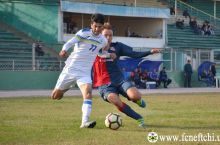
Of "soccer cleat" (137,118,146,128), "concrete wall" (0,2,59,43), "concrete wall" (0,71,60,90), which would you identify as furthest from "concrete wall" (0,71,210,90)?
"soccer cleat" (137,118,146,128)

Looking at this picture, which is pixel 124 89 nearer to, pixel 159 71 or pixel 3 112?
pixel 3 112

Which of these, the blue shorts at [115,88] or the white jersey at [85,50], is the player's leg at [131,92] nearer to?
the blue shorts at [115,88]

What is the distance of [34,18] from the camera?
132ft

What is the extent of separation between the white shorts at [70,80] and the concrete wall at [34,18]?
90.4ft

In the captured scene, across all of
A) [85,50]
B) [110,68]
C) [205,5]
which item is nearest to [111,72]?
[110,68]

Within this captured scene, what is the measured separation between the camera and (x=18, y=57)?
34.9 metres

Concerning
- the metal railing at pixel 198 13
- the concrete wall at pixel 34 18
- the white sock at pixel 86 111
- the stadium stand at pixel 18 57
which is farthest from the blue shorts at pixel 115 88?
A: the metal railing at pixel 198 13

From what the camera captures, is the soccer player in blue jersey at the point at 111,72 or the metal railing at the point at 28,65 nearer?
the soccer player in blue jersey at the point at 111,72

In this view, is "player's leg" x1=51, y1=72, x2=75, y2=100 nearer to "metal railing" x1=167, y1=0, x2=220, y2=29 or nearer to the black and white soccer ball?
the black and white soccer ball

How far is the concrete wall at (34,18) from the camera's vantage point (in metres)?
39.6

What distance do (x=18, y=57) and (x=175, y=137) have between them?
2614 centimetres

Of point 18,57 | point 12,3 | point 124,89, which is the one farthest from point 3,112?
point 12,3

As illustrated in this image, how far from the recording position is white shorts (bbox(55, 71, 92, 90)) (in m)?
11.8

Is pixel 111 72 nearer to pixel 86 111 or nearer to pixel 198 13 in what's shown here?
pixel 86 111
